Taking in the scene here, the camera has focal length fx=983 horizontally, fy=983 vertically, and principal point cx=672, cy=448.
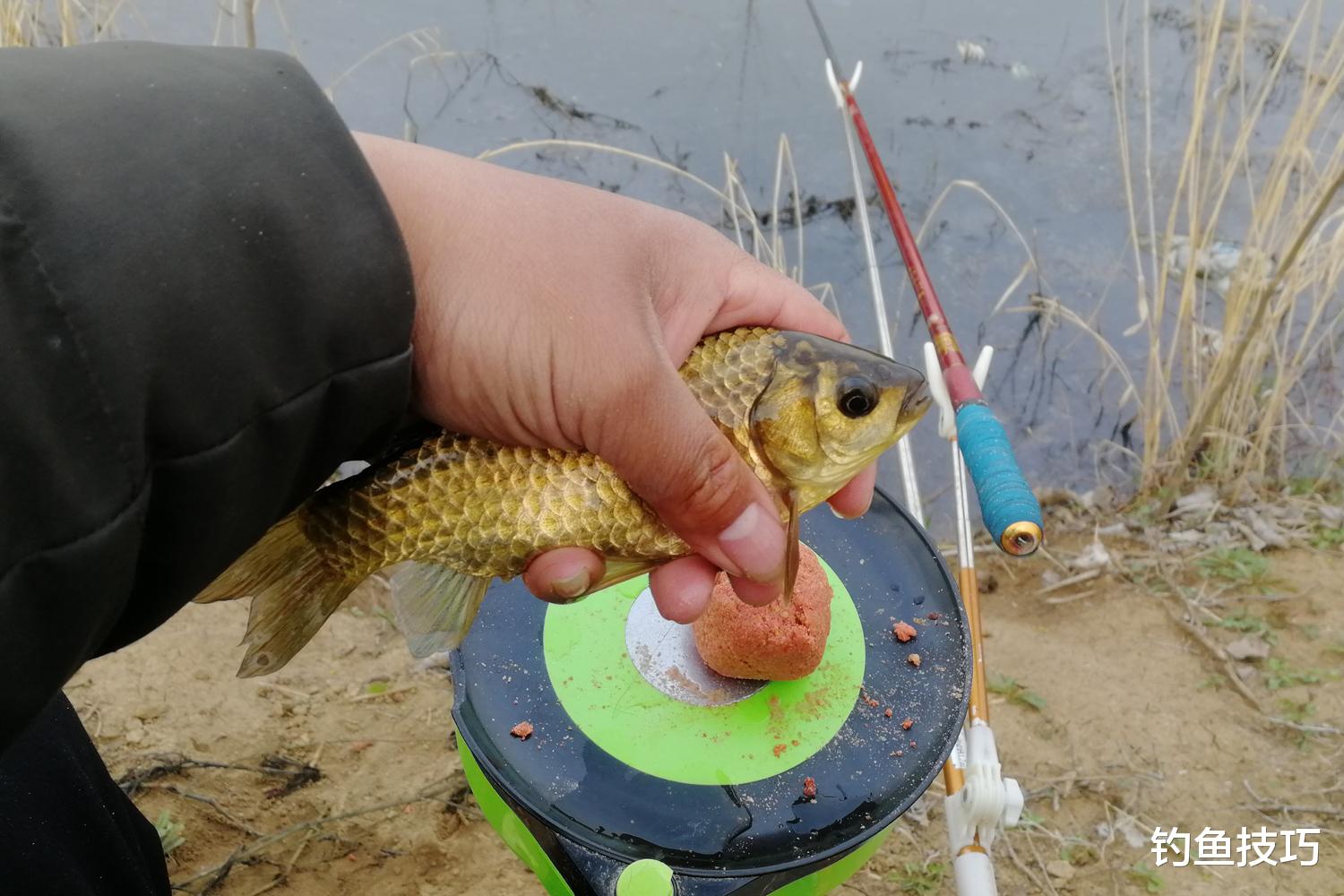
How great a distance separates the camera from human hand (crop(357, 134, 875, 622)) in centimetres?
135

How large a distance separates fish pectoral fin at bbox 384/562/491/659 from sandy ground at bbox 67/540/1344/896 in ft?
3.53

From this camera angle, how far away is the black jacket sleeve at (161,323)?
96 centimetres

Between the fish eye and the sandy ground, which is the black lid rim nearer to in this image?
the fish eye

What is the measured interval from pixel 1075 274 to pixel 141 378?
4407 mm

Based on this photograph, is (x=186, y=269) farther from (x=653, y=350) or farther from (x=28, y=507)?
(x=653, y=350)

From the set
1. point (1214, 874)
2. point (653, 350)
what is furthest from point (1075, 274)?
point (653, 350)

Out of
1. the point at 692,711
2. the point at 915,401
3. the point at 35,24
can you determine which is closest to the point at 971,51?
the point at 35,24

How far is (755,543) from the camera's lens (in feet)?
5.04

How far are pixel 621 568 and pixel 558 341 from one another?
47 cm

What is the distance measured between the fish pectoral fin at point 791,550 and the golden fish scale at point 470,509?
0.74ft

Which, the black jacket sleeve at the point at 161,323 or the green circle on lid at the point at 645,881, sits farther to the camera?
the green circle on lid at the point at 645,881

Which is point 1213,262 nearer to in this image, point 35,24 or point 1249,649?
point 1249,649

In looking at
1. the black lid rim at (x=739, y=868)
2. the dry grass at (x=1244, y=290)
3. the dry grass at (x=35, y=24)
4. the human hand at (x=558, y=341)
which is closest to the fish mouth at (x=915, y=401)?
the human hand at (x=558, y=341)

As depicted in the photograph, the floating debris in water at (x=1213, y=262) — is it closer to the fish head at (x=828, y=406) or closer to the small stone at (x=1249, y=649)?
the small stone at (x=1249, y=649)
